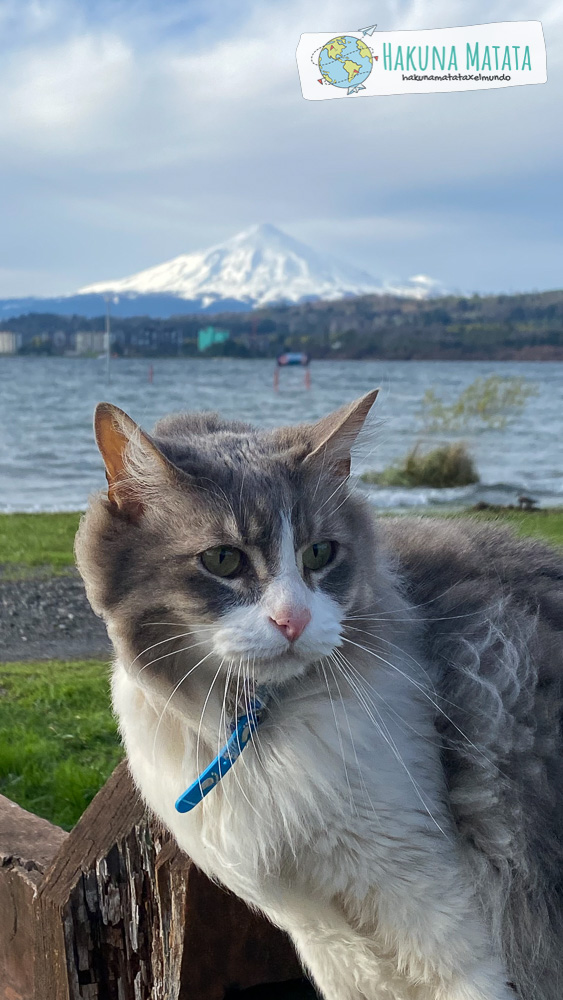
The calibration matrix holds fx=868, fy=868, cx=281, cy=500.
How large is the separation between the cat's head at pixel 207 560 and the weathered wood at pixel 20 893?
0.45 meters

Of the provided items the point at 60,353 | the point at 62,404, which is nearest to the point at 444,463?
the point at 60,353

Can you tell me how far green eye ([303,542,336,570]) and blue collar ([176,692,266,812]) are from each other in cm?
22

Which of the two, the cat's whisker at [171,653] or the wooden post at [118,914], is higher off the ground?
the cat's whisker at [171,653]

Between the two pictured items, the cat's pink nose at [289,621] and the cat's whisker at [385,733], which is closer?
the cat's pink nose at [289,621]

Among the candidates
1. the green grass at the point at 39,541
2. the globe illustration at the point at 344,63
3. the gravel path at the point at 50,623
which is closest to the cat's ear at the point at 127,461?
the globe illustration at the point at 344,63

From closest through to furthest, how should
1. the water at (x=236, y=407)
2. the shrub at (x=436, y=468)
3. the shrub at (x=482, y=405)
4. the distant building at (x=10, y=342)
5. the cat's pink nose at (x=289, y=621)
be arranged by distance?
1. the cat's pink nose at (x=289, y=621)
2. the distant building at (x=10, y=342)
3. the water at (x=236, y=407)
4. the shrub at (x=436, y=468)
5. the shrub at (x=482, y=405)

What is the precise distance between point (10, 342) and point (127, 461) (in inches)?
251

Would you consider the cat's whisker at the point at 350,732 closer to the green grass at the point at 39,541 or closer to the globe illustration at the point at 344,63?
the globe illustration at the point at 344,63

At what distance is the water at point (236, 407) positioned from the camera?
7.39 meters

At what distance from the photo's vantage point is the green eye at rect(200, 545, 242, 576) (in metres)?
1.29

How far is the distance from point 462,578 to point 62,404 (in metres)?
9.42

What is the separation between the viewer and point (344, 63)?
271 centimetres

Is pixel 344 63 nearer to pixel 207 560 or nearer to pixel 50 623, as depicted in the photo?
pixel 207 560

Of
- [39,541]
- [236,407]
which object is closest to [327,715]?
[39,541]
